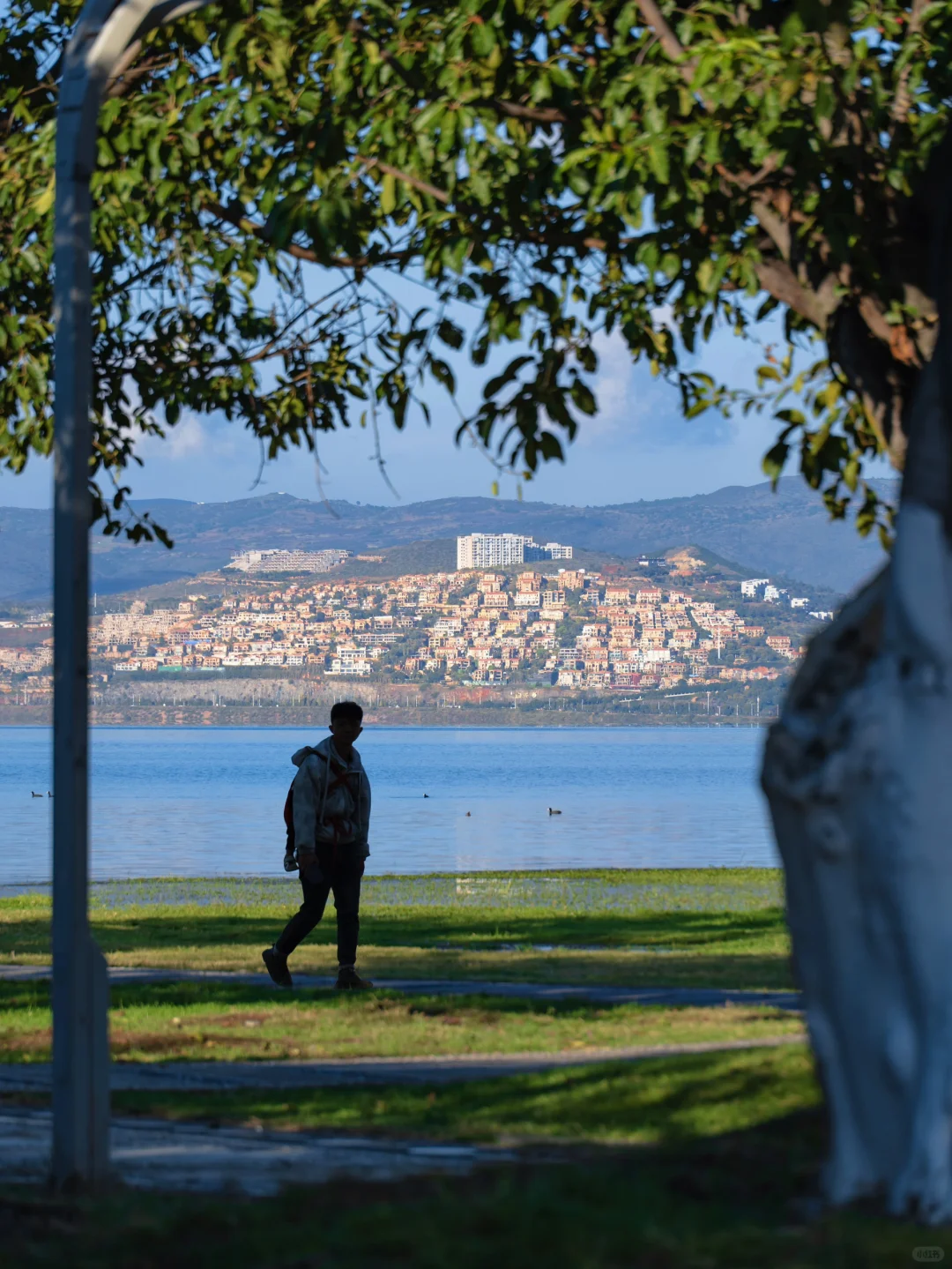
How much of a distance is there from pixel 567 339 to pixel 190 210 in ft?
8.67

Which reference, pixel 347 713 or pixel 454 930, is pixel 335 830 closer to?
pixel 347 713

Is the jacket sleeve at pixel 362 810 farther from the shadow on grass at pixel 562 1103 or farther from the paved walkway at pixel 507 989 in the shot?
the shadow on grass at pixel 562 1103

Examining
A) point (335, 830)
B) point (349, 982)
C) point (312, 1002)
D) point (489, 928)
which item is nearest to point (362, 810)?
point (335, 830)

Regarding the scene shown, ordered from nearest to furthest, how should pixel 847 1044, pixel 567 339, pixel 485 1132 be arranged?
pixel 847 1044 < pixel 485 1132 < pixel 567 339

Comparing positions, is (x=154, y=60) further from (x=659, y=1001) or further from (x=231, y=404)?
(x=659, y=1001)

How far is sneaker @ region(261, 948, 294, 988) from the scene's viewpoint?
526 inches

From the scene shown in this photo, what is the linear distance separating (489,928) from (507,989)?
6983 mm

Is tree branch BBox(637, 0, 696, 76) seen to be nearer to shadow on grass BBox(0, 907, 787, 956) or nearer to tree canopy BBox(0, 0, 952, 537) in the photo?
tree canopy BBox(0, 0, 952, 537)

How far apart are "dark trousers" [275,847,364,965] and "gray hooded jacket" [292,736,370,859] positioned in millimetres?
104

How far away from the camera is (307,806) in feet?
42.5

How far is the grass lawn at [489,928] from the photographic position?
1523 centimetres

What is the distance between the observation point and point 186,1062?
10047mm

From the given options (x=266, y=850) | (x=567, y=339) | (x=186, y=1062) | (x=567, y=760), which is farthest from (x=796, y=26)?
(x=567, y=760)

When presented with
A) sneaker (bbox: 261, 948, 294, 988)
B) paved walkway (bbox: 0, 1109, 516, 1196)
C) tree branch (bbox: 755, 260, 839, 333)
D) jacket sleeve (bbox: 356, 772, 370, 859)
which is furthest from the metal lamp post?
sneaker (bbox: 261, 948, 294, 988)
